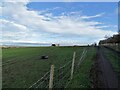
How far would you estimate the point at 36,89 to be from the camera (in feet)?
29.3

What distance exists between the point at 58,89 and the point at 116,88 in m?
2.71

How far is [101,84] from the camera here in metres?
9.98

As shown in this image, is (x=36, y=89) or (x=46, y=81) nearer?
(x=36, y=89)

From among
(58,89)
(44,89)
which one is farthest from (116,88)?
(44,89)

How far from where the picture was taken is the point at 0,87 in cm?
1029

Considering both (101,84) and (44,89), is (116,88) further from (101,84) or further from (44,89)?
(44,89)

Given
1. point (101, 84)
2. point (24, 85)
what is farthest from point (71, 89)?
point (24, 85)

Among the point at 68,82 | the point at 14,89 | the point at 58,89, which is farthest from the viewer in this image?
the point at 68,82

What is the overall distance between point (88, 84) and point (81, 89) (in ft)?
3.22

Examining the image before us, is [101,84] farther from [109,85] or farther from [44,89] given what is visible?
[44,89]

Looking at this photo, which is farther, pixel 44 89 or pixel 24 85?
pixel 24 85

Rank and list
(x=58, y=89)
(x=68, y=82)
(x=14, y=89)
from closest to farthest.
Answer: (x=58, y=89) → (x=14, y=89) → (x=68, y=82)

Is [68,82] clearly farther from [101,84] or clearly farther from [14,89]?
[14,89]

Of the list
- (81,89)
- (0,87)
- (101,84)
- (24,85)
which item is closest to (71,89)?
(81,89)
